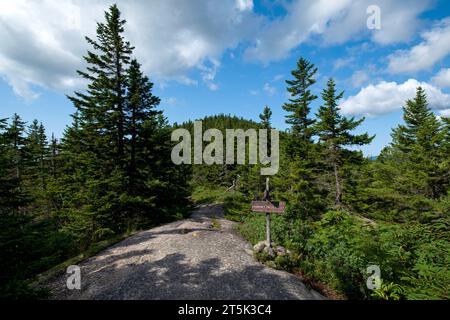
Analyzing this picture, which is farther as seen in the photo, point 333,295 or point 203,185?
point 203,185

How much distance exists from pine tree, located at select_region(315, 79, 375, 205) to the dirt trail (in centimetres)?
893

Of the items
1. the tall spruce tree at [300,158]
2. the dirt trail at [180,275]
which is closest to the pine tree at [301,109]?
the tall spruce tree at [300,158]

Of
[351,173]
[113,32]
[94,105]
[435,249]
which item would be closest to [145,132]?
[94,105]

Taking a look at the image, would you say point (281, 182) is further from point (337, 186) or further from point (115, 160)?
point (115, 160)

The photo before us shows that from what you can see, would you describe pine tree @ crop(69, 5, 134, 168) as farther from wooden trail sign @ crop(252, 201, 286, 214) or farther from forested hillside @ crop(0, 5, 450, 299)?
wooden trail sign @ crop(252, 201, 286, 214)

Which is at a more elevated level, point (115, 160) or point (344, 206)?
point (115, 160)

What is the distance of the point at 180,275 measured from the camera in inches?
309

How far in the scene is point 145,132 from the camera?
16656 mm

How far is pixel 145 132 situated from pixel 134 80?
13.3ft

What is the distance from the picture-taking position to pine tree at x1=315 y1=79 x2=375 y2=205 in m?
15.2

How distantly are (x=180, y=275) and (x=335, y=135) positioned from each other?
13.8 meters

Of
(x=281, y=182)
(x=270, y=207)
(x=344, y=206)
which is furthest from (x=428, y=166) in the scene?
(x=270, y=207)

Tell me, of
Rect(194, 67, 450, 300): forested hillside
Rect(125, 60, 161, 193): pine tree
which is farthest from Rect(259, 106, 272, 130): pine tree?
Rect(125, 60, 161, 193): pine tree
